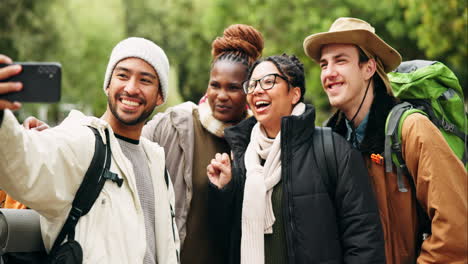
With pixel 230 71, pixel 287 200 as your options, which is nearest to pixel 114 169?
pixel 287 200

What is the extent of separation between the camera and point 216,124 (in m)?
5.00

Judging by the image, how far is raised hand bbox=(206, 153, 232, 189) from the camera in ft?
14.5

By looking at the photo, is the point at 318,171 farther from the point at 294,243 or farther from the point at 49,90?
the point at 49,90

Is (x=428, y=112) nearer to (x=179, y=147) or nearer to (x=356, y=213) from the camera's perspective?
(x=356, y=213)

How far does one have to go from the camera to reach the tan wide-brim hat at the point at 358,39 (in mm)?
4516

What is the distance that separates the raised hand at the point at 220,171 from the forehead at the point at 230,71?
0.86m

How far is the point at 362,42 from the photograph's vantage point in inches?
180

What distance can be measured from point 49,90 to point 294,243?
2075 mm

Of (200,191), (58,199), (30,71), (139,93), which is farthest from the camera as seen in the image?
(200,191)

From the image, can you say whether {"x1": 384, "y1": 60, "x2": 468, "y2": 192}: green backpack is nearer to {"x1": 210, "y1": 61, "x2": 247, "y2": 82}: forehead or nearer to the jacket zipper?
the jacket zipper

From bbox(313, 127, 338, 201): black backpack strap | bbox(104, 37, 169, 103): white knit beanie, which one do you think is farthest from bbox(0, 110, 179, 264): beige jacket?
bbox(313, 127, 338, 201): black backpack strap

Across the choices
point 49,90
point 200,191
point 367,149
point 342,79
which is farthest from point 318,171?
point 49,90

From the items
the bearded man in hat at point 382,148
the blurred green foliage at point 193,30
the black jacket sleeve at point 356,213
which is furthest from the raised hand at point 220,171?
the blurred green foliage at point 193,30

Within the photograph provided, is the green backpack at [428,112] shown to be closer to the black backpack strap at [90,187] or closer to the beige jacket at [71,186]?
the beige jacket at [71,186]
